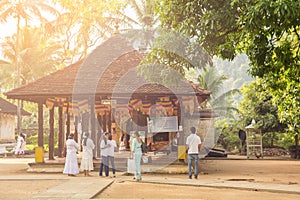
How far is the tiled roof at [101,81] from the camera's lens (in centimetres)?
1833

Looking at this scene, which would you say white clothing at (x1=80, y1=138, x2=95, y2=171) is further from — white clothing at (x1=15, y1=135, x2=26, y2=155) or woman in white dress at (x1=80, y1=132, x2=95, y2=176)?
white clothing at (x1=15, y1=135, x2=26, y2=155)

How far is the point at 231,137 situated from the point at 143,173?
65.9 ft

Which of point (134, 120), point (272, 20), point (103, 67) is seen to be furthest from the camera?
point (134, 120)

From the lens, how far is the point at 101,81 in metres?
19.1

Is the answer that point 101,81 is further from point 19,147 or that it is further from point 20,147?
point 20,147

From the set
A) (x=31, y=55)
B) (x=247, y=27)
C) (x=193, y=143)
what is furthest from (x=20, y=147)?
(x=247, y=27)

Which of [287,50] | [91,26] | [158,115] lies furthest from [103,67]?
[91,26]

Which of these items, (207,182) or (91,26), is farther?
(91,26)

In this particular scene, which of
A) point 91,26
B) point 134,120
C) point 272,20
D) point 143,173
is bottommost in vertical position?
point 143,173

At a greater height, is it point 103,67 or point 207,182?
point 103,67

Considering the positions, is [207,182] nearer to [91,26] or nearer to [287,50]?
[287,50]

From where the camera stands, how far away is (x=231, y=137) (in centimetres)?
3647

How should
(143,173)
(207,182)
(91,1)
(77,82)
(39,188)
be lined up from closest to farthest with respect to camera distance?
(39,188) < (207,182) < (143,173) < (77,82) < (91,1)

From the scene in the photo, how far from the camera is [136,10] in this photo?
34.9 metres
